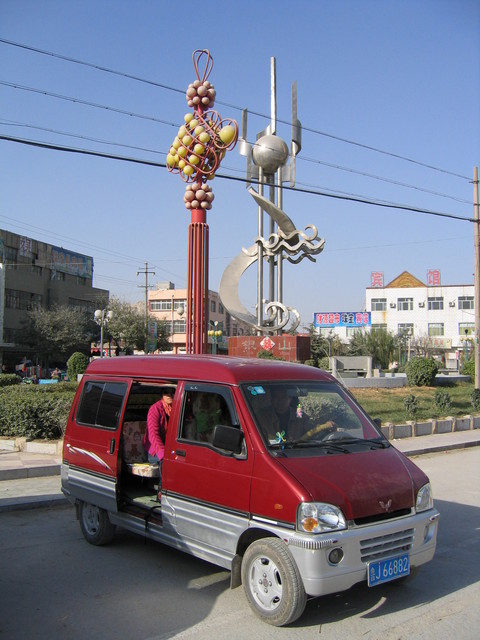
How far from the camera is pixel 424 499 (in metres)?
5.04

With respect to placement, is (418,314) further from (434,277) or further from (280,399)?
(280,399)

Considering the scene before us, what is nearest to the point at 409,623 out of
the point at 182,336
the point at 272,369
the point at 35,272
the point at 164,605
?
the point at 164,605

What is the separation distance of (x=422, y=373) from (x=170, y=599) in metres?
27.0

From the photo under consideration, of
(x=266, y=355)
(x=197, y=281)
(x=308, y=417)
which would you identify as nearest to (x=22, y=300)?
(x=197, y=281)

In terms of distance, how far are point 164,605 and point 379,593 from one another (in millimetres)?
1843

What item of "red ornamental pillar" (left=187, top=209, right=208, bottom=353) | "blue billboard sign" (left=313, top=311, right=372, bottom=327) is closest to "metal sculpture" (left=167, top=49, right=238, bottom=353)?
"red ornamental pillar" (left=187, top=209, right=208, bottom=353)

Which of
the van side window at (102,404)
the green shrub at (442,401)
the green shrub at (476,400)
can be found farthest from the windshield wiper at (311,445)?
the green shrub at (476,400)

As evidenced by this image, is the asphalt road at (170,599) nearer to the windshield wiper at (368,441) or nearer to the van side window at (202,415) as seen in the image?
the windshield wiper at (368,441)

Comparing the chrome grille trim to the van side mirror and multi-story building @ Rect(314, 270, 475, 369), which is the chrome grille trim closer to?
the van side mirror

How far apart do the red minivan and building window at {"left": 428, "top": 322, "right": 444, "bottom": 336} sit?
251ft

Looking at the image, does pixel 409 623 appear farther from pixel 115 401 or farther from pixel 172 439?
pixel 115 401

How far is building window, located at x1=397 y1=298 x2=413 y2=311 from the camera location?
79.8m

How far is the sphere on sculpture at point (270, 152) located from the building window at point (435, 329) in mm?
55459

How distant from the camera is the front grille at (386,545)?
4426mm
